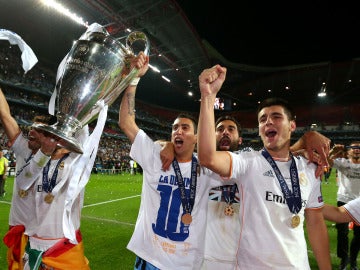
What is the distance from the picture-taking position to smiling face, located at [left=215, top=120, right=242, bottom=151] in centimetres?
280

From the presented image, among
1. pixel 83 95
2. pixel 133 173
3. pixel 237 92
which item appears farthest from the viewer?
pixel 237 92

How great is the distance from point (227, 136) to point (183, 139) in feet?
1.56

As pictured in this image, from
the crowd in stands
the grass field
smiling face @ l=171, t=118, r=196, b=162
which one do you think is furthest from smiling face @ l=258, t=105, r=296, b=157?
the crowd in stands

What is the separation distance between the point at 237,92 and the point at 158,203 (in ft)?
163

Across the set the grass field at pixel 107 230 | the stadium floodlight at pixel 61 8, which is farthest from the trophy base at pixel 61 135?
the stadium floodlight at pixel 61 8

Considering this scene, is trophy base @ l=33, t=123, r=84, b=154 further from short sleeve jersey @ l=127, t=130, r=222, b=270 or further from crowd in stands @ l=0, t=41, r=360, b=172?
crowd in stands @ l=0, t=41, r=360, b=172

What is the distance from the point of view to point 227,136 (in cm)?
281

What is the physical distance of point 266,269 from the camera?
176 centimetres

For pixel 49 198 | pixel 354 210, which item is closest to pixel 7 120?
pixel 49 198

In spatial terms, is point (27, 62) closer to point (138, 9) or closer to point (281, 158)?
point (281, 158)

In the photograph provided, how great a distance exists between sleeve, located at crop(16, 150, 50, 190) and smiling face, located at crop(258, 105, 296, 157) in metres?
1.72

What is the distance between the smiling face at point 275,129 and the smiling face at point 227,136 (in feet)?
2.37

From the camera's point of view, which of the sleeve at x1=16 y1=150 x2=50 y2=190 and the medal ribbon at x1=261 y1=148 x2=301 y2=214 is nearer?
the medal ribbon at x1=261 y1=148 x2=301 y2=214

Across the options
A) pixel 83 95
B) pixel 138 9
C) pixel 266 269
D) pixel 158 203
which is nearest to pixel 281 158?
pixel 266 269
